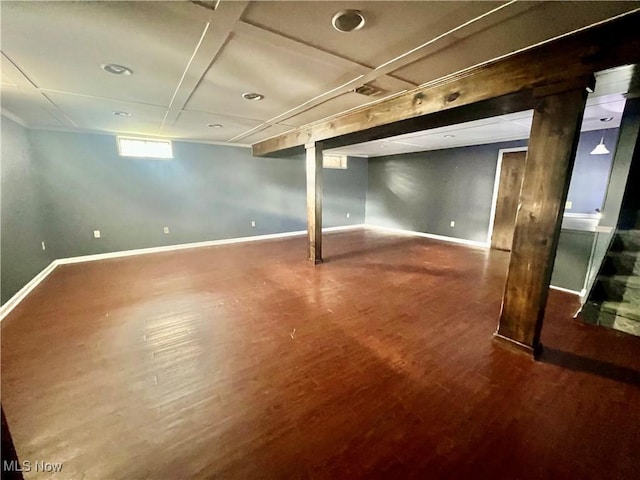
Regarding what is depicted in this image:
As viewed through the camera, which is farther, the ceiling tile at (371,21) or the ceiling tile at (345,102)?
the ceiling tile at (345,102)

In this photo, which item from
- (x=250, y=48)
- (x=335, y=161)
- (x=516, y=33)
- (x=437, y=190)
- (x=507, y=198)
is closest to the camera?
(x=516, y=33)

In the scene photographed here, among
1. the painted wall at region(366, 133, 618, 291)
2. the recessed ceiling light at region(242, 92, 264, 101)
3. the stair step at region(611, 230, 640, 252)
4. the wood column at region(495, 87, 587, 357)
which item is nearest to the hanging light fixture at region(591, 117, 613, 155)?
the painted wall at region(366, 133, 618, 291)

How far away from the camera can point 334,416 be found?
5.28 feet

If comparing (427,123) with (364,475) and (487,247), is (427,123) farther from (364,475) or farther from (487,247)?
(487,247)

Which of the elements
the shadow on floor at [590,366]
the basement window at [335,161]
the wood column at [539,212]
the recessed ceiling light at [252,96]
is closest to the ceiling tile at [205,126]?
the recessed ceiling light at [252,96]

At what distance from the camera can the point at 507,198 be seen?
5504 mm

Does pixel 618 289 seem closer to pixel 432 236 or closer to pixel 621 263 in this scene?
pixel 621 263

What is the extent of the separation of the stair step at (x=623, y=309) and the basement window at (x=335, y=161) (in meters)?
6.35

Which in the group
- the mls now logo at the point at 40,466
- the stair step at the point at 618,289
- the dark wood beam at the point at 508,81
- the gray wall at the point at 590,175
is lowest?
the mls now logo at the point at 40,466

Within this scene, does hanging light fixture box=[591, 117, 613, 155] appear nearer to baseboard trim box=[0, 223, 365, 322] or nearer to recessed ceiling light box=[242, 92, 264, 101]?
recessed ceiling light box=[242, 92, 264, 101]

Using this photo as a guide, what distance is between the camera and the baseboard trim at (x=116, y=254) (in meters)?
3.06

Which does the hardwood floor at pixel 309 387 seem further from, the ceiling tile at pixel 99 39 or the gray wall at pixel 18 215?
the ceiling tile at pixel 99 39

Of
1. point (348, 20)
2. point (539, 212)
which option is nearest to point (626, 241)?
point (539, 212)

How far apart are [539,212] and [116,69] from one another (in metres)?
3.48
